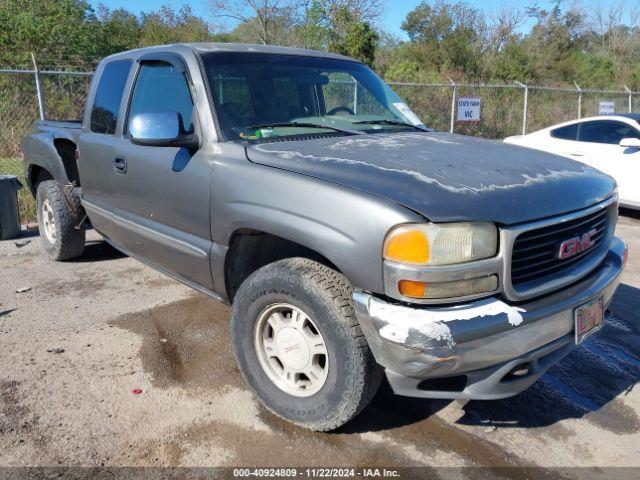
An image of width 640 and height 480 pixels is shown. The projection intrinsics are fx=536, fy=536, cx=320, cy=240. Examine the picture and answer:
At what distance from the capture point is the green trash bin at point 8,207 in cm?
621

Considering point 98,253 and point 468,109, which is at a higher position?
point 468,109

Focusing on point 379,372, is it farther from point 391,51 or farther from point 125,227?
point 391,51

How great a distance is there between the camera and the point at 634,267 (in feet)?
18.1

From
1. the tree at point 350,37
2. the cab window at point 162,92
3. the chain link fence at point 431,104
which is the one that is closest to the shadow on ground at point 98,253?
the chain link fence at point 431,104

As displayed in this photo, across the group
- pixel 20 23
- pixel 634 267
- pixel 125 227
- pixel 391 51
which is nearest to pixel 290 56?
pixel 125 227

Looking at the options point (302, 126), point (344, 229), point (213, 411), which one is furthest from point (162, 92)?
point (213, 411)

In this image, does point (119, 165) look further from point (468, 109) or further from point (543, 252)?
point (468, 109)

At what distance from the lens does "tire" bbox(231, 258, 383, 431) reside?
7.67 ft

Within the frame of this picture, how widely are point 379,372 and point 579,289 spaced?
1042 mm

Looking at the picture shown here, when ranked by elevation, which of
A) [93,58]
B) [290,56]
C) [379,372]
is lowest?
[379,372]

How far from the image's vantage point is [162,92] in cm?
349

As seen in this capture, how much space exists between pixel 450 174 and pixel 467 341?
780 millimetres

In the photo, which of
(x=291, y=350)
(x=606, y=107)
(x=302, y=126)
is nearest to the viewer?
(x=291, y=350)

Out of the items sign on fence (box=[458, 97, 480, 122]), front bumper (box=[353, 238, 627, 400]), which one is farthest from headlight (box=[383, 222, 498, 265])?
sign on fence (box=[458, 97, 480, 122])
